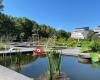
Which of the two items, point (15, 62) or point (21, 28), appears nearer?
point (15, 62)

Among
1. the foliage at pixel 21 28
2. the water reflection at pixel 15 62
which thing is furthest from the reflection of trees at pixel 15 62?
the foliage at pixel 21 28

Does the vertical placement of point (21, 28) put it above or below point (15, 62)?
above

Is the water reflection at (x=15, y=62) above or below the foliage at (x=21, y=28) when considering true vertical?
below

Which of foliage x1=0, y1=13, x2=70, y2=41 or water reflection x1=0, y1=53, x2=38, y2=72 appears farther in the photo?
foliage x1=0, y1=13, x2=70, y2=41

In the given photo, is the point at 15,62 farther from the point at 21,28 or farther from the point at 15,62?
the point at 21,28

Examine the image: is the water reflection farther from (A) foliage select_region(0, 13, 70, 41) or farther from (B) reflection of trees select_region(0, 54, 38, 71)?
(A) foliage select_region(0, 13, 70, 41)

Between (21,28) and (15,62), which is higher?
(21,28)

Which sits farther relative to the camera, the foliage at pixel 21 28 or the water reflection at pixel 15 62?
the foliage at pixel 21 28

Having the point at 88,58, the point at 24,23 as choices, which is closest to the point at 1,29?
the point at 24,23

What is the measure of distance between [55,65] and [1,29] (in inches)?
1277

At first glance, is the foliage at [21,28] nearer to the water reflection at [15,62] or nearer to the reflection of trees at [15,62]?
the water reflection at [15,62]

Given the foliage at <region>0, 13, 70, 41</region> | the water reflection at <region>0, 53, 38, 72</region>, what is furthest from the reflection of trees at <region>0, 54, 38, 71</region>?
the foliage at <region>0, 13, 70, 41</region>

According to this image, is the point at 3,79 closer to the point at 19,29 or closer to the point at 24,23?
the point at 19,29

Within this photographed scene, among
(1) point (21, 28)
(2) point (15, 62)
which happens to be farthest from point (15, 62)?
(1) point (21, 28)
